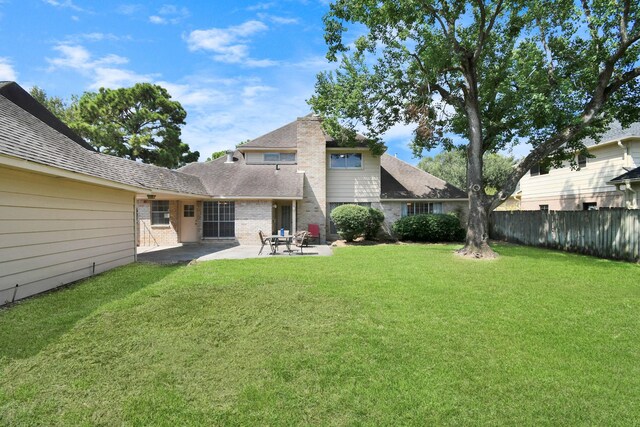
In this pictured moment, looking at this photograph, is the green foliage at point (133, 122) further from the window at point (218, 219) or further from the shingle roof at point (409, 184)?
the shingle roof at point (409, 184)

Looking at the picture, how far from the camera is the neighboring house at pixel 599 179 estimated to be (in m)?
13.8

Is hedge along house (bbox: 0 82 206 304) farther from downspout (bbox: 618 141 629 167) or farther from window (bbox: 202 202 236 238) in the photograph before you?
downspout (bbox: 618 141 629 167)

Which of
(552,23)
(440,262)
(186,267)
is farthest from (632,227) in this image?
(186,267)

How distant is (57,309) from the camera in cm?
582

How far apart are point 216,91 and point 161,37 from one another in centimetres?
439

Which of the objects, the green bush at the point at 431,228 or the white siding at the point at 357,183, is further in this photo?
the white siding at the point at 357,183

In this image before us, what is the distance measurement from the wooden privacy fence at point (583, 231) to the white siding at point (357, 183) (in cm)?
766

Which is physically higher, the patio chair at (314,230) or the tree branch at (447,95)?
the tree branch at (447,95)

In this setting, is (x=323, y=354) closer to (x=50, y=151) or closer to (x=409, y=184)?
(x=50, y=151)

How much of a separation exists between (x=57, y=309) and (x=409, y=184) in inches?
724

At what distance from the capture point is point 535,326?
5012mm

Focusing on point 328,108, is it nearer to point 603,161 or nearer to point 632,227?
point 632,227

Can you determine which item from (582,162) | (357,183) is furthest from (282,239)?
(582,162)

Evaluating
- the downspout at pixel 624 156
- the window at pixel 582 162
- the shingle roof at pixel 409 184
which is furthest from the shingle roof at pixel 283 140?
the downspout at pixel 624 156
